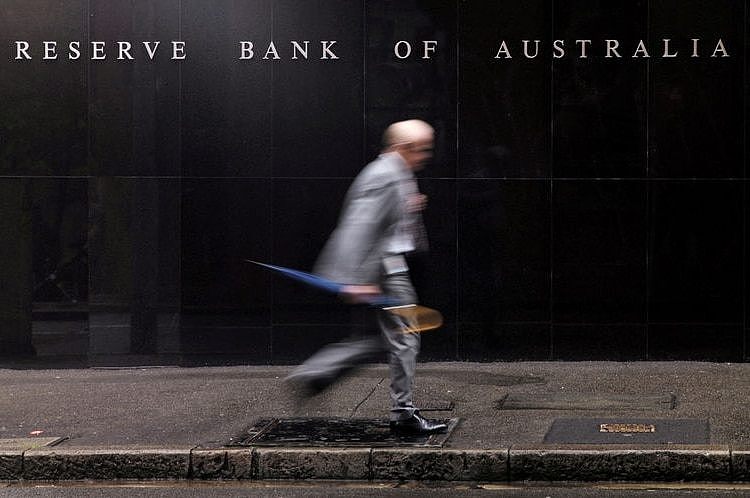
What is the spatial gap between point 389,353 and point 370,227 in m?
0.82

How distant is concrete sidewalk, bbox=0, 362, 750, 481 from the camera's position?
22.5ft

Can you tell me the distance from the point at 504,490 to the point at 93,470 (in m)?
2.28

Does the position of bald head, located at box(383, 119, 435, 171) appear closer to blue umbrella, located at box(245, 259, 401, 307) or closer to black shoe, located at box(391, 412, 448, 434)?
blue umbrella, located at box(245, 259, 401, 307)

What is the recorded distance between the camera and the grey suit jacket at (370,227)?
279 inches

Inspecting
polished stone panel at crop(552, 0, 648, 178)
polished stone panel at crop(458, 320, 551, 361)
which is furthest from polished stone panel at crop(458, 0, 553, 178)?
polished stone panel at crop(458, 320, 551, 361)

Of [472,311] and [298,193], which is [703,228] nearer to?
[472,311]

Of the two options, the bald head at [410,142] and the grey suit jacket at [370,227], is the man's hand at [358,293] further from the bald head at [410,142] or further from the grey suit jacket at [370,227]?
the bald head at [410,142]

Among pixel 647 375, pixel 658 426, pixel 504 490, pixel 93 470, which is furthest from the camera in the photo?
pixel 647 375

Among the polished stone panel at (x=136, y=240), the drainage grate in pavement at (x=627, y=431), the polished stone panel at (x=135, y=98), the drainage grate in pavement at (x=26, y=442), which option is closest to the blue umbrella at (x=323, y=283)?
the drainage grate in pavement at (x=627, y=431)

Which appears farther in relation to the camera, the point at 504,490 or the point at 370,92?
the point at 370,92

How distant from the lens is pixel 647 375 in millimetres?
10156

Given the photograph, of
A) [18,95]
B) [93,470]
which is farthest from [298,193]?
[93,470]

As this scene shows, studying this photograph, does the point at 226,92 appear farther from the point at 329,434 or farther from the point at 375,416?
the point at 329,434

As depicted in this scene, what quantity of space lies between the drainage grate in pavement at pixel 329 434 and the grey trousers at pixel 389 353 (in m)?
0.20
